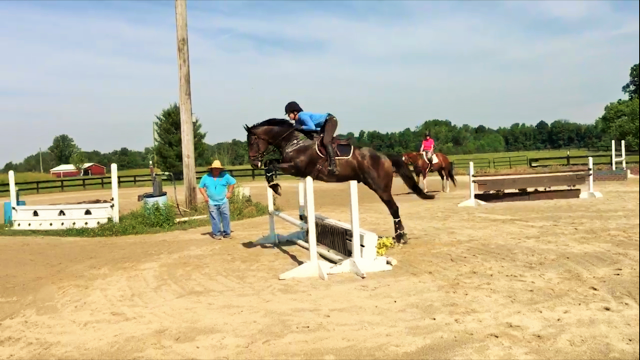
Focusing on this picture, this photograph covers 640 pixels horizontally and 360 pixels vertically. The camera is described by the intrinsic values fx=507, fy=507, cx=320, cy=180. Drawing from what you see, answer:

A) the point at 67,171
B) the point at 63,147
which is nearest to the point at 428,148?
the point at 63,147

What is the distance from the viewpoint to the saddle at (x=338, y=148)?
23.7 ft

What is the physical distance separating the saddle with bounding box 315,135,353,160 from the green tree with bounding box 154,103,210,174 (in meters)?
38.6

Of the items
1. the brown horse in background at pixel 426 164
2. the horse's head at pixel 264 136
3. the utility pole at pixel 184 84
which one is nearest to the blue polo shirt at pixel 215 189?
the horse's head at pixel 264 136

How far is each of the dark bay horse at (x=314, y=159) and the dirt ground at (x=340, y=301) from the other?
1141 mm

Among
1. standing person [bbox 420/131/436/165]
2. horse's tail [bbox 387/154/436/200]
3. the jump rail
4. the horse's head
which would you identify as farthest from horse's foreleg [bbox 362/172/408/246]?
standing person [bbox 420/131/436/165]

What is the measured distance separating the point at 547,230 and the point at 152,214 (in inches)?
337

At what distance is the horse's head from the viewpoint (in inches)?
295

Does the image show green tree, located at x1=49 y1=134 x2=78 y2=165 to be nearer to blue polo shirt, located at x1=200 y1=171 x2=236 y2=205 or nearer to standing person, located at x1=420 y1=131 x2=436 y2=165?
standing person, located at x1=420 y1=131 x2=436 y2=165

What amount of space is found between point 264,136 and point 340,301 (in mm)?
3291

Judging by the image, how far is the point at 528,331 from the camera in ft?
12.8

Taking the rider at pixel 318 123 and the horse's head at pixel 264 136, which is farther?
the horse's head at pixel 264 136

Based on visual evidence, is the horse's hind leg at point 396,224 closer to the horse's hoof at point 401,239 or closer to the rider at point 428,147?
the horse's hoof at point 401,239

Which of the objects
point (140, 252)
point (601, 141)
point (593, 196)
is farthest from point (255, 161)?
point (593, 196)

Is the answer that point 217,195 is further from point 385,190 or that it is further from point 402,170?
point 402,170
